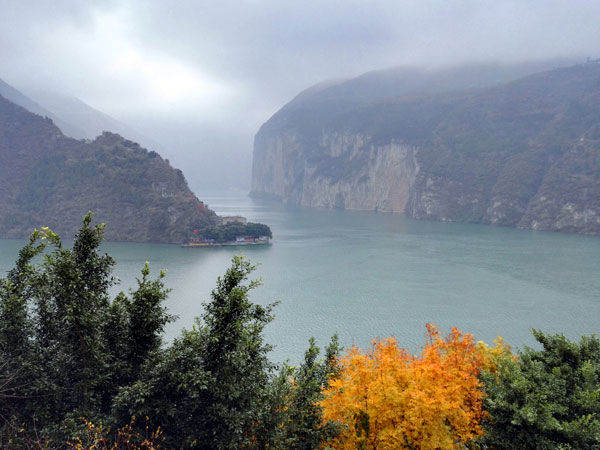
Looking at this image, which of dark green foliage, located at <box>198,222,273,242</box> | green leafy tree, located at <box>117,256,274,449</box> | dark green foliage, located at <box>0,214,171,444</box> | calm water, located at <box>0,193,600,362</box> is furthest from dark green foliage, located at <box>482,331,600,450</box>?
dark green foliage, located at <box>198,222,273,242</box>

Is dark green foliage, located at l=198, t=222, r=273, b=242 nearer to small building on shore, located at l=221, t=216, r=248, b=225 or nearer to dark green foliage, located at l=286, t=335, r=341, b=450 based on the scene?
small building on shore, located at l=221, t=216, r=248, b=225

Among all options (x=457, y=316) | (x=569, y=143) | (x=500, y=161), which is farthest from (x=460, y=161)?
(x=457, y=316)

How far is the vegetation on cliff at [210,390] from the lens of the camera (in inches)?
416

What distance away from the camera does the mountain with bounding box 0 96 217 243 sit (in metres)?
84.4

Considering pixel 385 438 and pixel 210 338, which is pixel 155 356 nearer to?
pixel 210 338

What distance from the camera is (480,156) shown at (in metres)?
132

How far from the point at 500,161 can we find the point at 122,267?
114 metres

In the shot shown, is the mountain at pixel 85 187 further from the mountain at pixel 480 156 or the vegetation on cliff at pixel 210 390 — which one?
the mountain at pixel 480 156

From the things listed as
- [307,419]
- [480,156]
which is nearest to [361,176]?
[480,156]

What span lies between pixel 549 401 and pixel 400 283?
38.7 metres

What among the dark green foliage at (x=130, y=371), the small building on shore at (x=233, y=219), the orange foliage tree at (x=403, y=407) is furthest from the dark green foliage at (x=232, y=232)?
the orange foliage tree at (x=403, y=407)

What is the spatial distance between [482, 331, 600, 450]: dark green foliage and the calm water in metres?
12.5

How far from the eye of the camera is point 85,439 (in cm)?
985

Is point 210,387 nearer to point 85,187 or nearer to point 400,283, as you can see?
point 400,283
